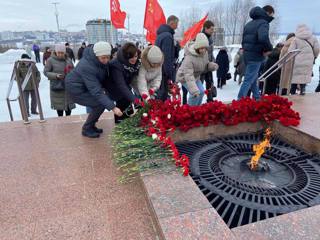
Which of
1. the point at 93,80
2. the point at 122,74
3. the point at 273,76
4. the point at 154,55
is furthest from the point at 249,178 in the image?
the point at 273,76

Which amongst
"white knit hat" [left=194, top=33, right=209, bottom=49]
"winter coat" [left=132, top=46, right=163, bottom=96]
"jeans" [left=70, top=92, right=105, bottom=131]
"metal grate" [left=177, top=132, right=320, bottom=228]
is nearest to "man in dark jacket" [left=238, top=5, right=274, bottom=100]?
"white knit hat" [left=194, top=33, right=209, bottom=49]

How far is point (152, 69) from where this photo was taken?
3.45 m

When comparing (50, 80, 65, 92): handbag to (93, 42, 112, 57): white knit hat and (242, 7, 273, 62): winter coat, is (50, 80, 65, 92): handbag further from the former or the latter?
(242, 7, 273, 62): winter coat

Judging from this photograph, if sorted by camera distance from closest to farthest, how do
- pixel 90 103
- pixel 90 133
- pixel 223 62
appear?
pixel 90 103
pixel 90 133
pixel 223 62

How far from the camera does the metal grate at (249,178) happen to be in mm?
2057

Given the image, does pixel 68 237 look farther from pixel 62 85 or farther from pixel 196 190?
pixel 62 85

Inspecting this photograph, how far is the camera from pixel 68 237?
1828 millimetres

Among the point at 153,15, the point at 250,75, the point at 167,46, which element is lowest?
the point at 250,75

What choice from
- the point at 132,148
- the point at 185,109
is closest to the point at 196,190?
the point at 132,148

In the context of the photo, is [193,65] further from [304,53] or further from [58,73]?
[304,53]

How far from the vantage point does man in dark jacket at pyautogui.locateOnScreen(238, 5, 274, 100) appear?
13.9 ft

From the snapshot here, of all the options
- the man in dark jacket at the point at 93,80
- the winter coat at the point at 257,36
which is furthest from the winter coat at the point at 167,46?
the man in dark jacket at the point at 93,80

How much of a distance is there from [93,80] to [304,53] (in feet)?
14.0

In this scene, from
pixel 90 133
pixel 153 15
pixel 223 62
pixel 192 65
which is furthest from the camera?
pixel 223 62
